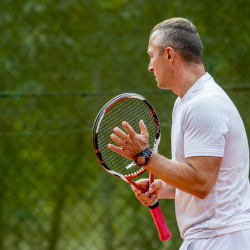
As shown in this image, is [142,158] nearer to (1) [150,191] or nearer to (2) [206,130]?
(2) [206,130]

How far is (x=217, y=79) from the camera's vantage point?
12.9 feet

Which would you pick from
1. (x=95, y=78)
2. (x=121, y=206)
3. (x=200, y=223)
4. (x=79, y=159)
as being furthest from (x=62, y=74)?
(x=200, y=223)

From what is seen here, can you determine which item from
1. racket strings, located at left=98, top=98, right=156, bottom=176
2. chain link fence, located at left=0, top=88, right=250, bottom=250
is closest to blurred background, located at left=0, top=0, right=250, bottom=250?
chain link fence, located at left=0, top=88, right=250, bottom=250

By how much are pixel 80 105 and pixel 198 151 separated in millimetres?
2211

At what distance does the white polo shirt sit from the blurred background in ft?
6.14

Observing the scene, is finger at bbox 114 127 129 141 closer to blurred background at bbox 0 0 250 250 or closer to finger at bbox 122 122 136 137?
finger at bbox 122 122 136 137

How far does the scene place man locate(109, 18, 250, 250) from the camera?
6.15 ft

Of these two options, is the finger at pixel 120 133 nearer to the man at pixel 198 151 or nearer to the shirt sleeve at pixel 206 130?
the man at pixel 198 151

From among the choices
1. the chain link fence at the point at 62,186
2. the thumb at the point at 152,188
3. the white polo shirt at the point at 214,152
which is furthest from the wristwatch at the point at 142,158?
the chain link fence at the point at 62,186

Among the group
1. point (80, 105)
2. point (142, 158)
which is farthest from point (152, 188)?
point (80, 105)

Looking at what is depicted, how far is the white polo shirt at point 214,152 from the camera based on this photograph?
188cm

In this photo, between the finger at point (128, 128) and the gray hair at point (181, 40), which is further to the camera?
the gray hair at point (181, 40)

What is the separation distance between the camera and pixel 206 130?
1.87m

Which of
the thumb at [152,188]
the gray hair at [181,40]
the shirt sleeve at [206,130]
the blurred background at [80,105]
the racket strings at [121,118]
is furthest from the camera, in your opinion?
the blurred background at [80,105]
